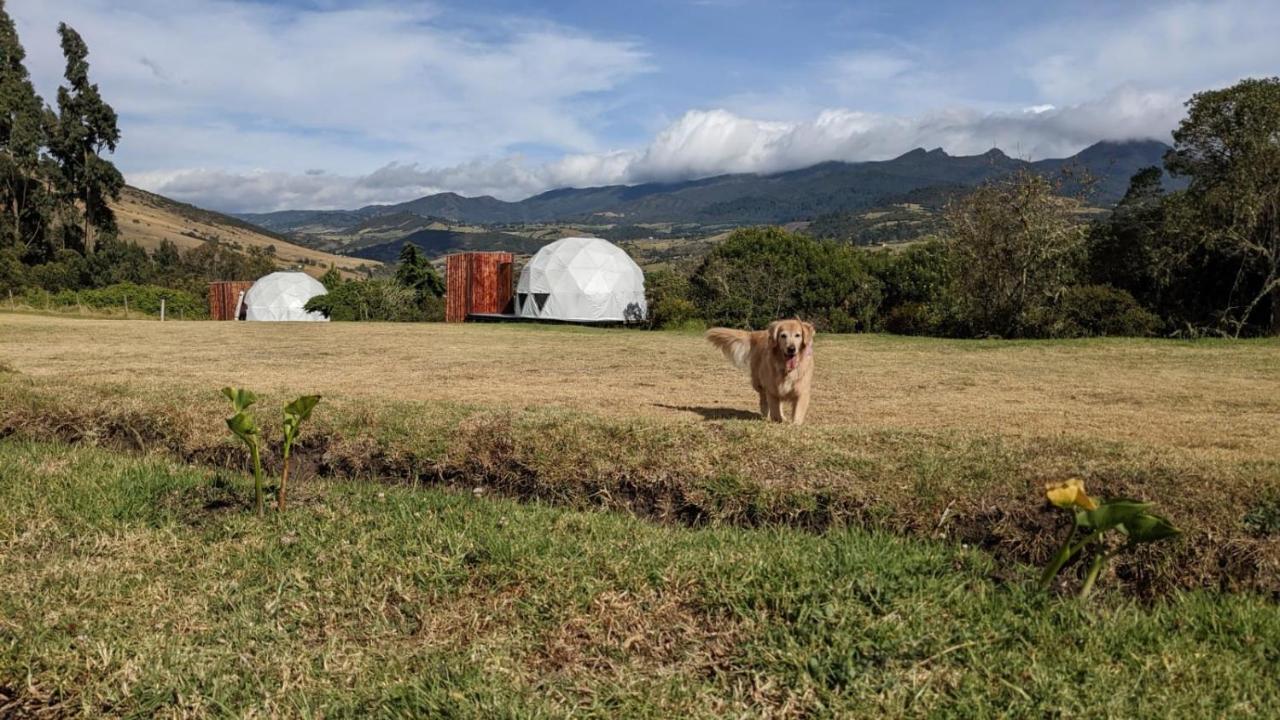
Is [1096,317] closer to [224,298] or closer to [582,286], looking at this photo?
[582,286]

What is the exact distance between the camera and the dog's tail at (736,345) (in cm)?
755

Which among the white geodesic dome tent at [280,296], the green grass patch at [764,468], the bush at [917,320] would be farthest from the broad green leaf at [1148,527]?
the white geodesic dome tent at [280,296]

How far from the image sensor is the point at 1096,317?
808 inches

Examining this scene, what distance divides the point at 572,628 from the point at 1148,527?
1979mm

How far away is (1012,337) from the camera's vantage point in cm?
2053

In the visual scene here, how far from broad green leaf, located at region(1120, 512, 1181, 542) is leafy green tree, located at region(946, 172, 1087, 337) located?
19460mm

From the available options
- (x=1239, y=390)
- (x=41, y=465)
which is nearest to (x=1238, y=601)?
(x=41, y=465)

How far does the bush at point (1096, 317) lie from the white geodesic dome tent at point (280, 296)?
46.1m

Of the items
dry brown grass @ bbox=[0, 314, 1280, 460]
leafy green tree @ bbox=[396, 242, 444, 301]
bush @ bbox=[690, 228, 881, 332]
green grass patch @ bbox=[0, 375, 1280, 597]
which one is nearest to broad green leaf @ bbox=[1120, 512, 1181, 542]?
green grass patch @ bbox=[0, 375, 1280, 597]

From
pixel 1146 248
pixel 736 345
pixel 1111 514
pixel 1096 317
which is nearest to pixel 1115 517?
pixel 1111 514

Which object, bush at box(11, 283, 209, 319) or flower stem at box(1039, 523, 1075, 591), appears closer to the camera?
flower stem at box(1039, 523, 1075, 591)

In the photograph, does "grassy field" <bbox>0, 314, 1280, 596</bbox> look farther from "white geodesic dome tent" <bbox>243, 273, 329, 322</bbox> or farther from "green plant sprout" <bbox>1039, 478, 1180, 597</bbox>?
"white geodesic dome tent" <bbox>243, 273, 329, 322</bbox>

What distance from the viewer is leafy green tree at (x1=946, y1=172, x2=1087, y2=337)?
20.4 meters

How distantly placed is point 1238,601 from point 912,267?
3500 centimetres
